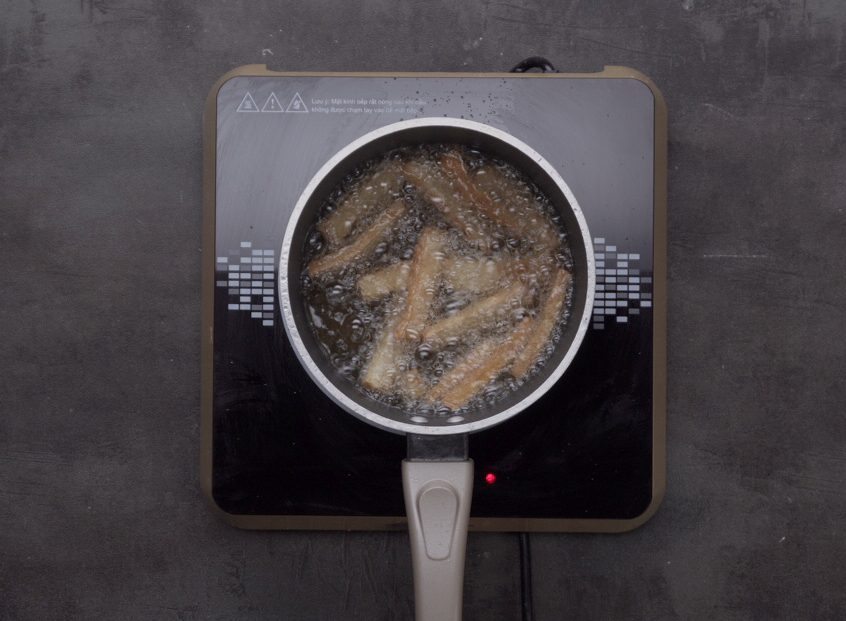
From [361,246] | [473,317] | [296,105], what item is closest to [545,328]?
[473,317]

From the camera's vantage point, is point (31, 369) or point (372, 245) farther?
point (31, 369)

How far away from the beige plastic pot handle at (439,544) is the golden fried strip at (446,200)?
0.23 meters

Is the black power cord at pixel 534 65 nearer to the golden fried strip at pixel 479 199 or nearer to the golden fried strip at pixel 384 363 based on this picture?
the golden fried strip at pixel 479 199

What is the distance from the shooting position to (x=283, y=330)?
0.65 meters

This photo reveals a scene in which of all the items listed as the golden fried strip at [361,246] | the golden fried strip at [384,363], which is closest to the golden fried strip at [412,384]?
the golden fried strip at [384,363]

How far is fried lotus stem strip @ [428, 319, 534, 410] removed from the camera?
1.86 ft

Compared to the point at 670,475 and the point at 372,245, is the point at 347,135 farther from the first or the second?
the point at 670,475

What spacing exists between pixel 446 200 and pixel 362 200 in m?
0.08

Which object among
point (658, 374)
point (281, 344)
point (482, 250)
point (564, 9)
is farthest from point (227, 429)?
point (564, 9)

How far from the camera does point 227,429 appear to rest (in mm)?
657

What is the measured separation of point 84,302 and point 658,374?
0.60 meters

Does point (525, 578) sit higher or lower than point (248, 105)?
lower

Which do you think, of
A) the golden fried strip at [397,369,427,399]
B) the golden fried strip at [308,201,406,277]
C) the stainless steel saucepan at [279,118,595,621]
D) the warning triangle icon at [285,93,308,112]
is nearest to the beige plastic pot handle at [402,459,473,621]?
the stainless steel saucepan at [279,118,595,621]

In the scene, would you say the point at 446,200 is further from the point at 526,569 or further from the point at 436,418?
the point at 526,569
